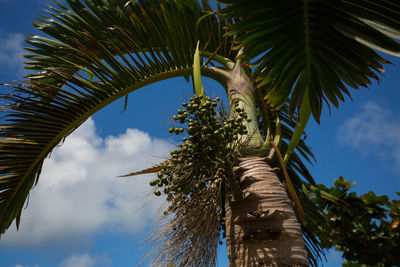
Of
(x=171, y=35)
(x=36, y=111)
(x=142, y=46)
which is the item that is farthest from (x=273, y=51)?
(x=36, y=111)

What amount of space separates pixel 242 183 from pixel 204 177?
32 centimetres

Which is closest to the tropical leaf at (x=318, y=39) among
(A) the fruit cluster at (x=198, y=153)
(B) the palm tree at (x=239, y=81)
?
(B) the palm tree at (x=239, y=81)

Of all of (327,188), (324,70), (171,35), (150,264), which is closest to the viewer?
(327,188)

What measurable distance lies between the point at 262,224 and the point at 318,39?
4.62ft

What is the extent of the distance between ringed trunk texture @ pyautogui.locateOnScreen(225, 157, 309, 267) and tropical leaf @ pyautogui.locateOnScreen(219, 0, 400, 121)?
66 cm

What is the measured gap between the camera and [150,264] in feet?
8.49

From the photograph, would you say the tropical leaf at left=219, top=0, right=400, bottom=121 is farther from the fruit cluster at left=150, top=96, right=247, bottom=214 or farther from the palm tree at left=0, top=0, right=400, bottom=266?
the fruit cluster at left=150, top=96, right=247, bottom=214

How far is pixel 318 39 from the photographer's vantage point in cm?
224

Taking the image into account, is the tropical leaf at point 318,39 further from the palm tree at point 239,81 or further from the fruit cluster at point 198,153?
the fruit cluster at point 198,153

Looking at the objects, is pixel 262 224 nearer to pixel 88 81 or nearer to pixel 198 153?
pixel 198 153

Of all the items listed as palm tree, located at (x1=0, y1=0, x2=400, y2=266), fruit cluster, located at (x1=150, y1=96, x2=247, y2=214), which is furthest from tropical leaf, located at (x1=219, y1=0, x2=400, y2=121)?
fruit cluster, located at (x1=150, y1=96, x2=247, y2=214)

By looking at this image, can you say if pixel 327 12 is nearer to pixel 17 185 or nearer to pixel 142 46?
pixel 142 46

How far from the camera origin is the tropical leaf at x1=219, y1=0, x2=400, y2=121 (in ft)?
6.58

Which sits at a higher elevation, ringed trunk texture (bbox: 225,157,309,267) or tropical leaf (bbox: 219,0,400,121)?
tropical leaf (bbox: 219,0,400,121)
